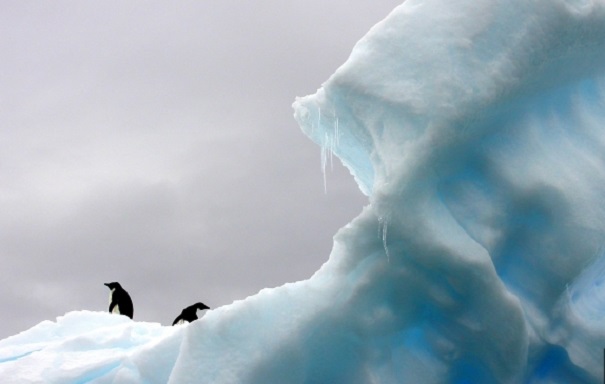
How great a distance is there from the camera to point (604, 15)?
14.5ft

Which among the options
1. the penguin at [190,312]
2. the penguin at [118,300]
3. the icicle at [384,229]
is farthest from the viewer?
the penguin at [190,312]

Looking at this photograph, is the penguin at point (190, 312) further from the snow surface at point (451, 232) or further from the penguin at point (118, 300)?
the snow surface at point (451, 232)

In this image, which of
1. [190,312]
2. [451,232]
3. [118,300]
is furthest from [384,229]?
[118,300]

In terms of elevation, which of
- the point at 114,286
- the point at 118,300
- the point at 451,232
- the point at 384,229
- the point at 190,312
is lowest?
the point at 451,232

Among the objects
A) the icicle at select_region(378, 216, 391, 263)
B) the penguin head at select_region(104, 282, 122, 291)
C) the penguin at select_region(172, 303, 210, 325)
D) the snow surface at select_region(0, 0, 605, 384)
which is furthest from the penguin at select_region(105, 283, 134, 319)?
the icicle at select_region(378, 216, 391, 263)

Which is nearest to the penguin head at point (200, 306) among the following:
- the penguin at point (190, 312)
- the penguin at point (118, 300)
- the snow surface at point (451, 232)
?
the penguin at point (190, 312)

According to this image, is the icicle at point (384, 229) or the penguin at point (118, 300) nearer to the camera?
the icicle at point (384, 229)

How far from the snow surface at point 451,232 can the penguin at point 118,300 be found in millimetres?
10481

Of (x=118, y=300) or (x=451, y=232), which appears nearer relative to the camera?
(x=451, y=232)

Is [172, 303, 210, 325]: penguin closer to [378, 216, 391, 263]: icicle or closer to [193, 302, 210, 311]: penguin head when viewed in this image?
[193, 302, 210, 311]: penguin head

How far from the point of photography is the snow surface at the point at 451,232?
3859 millimetres

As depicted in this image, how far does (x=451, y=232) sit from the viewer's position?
387cm

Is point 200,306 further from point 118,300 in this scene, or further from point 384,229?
point 384,229

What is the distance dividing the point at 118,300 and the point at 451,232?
11218mm
